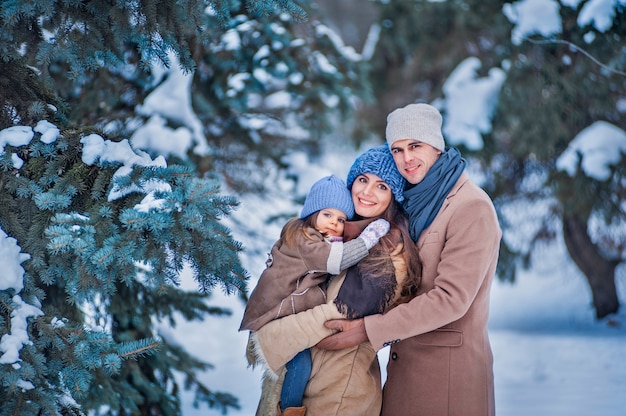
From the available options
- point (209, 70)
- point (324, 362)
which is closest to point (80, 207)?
point (324, 362)

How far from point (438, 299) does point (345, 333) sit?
407mm

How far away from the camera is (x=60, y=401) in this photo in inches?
102

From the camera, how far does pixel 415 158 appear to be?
2979mm

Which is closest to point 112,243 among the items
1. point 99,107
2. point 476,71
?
point 99,107

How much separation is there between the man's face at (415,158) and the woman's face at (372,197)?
117 millimetres

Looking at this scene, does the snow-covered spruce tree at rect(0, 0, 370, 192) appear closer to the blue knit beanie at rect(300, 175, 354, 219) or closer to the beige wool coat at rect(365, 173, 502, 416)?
the blue knit beanie at rect(300, 175, 354, 219)

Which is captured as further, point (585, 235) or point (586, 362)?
point (585, 235)

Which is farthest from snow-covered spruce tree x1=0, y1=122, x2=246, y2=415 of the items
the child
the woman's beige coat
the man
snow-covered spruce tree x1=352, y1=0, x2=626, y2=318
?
snow-covered spruce tree x1=352, y1=0, x2=626, y2=318

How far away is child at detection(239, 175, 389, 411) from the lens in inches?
109

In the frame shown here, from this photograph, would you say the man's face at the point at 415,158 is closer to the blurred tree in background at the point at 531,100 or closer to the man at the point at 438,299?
the man at the point at 438,299

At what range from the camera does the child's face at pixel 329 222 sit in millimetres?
2990

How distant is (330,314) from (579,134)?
19.1ft

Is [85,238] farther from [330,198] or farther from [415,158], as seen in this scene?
[415,158]

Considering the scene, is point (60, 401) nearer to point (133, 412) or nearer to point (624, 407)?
point (133, 412)
